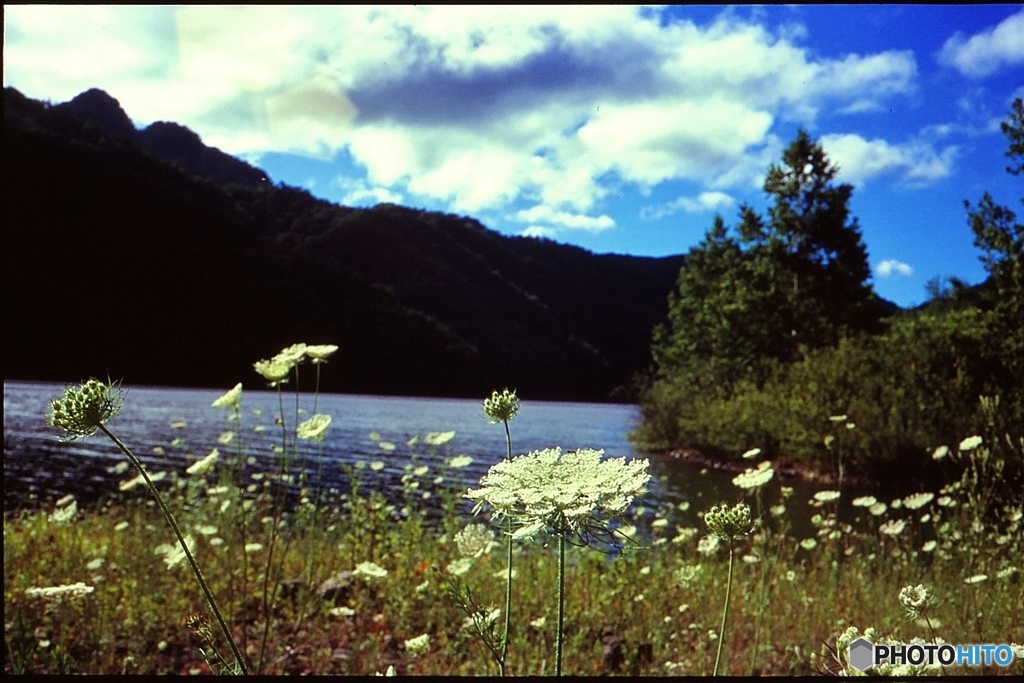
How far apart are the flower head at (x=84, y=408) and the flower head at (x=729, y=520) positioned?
1244 mm

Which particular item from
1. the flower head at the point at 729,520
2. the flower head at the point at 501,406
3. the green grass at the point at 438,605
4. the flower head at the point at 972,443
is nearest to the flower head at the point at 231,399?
the green grass at the point at 438,605

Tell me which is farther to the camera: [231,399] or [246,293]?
[246,293]

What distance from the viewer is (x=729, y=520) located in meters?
1.47

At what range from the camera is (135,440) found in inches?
834

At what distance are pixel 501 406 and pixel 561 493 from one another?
0.50 m

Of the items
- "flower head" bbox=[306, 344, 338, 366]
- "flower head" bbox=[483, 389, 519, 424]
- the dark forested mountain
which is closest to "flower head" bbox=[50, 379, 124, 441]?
"flower head" bbox=[483, 389, 519, 424]

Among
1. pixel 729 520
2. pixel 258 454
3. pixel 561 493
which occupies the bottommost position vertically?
pixel 258 454

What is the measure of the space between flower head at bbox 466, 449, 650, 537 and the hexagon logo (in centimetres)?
67

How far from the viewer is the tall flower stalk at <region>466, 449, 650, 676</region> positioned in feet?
2.86

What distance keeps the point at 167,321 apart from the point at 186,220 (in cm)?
1466

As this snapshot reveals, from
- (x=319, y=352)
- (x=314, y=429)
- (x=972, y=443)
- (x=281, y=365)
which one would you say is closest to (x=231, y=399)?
(x=314, y=429)

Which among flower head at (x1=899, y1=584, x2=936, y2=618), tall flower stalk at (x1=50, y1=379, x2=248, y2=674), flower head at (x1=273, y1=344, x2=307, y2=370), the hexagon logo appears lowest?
the hexagon logo

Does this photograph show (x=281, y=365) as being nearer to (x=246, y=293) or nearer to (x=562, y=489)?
(x=562, y=489)

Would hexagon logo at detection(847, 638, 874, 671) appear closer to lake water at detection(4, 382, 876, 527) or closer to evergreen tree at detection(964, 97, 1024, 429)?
lake water at detection(4, 382, 876, 527)
